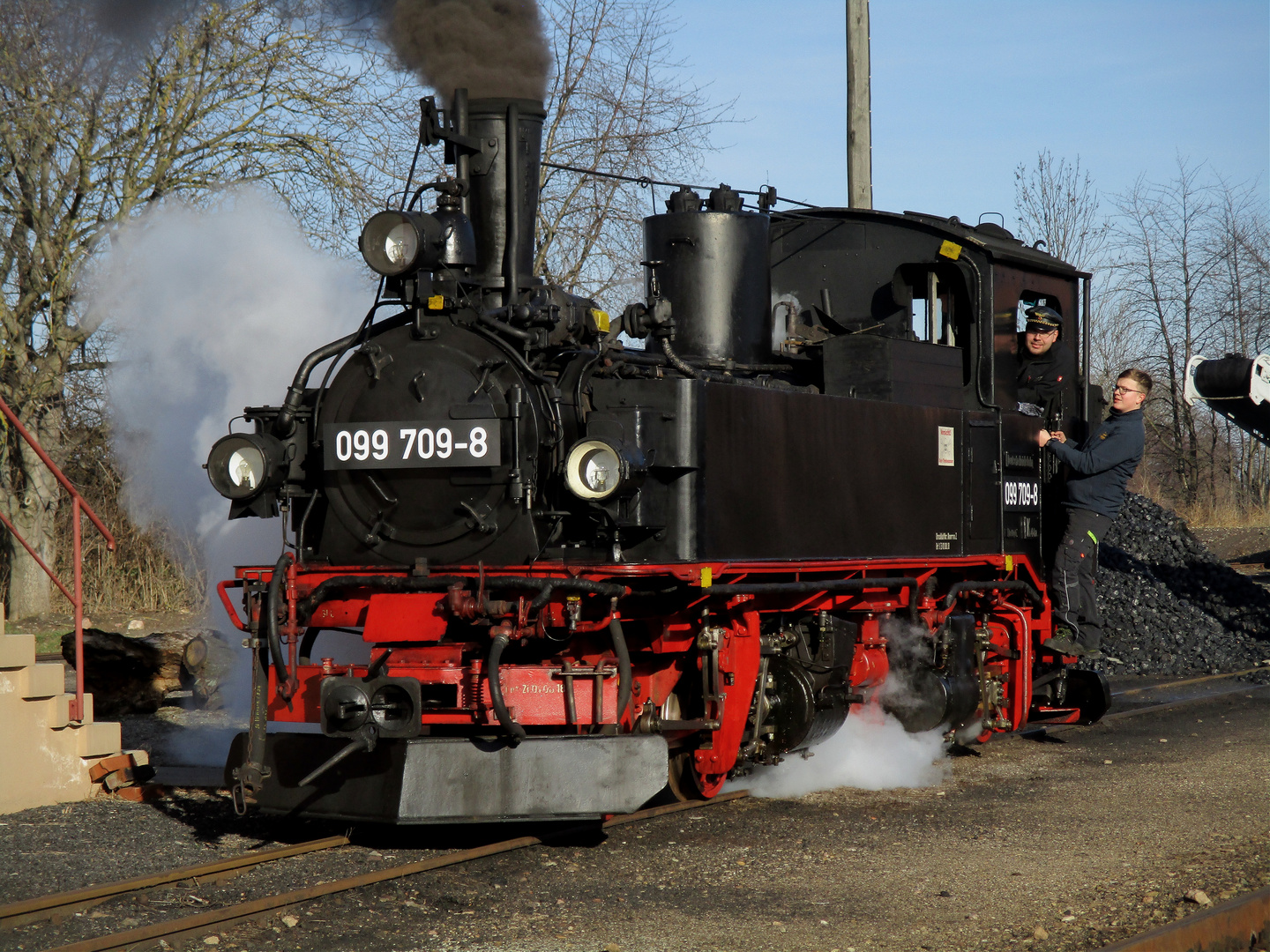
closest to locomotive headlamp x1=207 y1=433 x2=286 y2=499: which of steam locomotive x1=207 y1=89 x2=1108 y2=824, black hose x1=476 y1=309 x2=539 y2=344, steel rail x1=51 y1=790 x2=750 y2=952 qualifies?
steam locomotive x1=207 y1=89 x2=1108 y2=824

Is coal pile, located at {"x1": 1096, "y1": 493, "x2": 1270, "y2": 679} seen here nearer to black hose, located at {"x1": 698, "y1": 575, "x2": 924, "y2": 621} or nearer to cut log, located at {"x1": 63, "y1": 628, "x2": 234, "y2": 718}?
black hose, located at {"x1": 698, "y1": 575, "x2": 924, "y2": 621}

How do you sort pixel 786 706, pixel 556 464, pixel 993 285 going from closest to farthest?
pixel 556 464 < pixel 786 706 < pixel 993 285

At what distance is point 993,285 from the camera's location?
282 inches

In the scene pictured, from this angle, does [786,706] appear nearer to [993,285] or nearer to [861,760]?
[861,760]

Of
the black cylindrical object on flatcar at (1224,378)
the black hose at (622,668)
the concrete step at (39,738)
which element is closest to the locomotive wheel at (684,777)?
the black hose at (622,668)

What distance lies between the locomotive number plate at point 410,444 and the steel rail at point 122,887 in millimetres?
1526

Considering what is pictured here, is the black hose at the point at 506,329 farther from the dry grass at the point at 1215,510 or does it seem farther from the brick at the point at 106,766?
the dry grass at the point at 1215,510

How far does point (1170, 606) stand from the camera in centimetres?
1225

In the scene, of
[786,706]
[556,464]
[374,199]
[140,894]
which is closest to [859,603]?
[786,706]

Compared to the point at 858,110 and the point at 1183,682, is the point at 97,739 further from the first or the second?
the point at 1183,682

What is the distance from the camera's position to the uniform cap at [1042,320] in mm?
7578

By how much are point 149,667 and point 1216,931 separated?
7.37 metres

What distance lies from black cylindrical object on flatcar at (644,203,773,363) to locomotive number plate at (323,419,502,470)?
1767 millimetres

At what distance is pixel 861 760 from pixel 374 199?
30.7 ft
